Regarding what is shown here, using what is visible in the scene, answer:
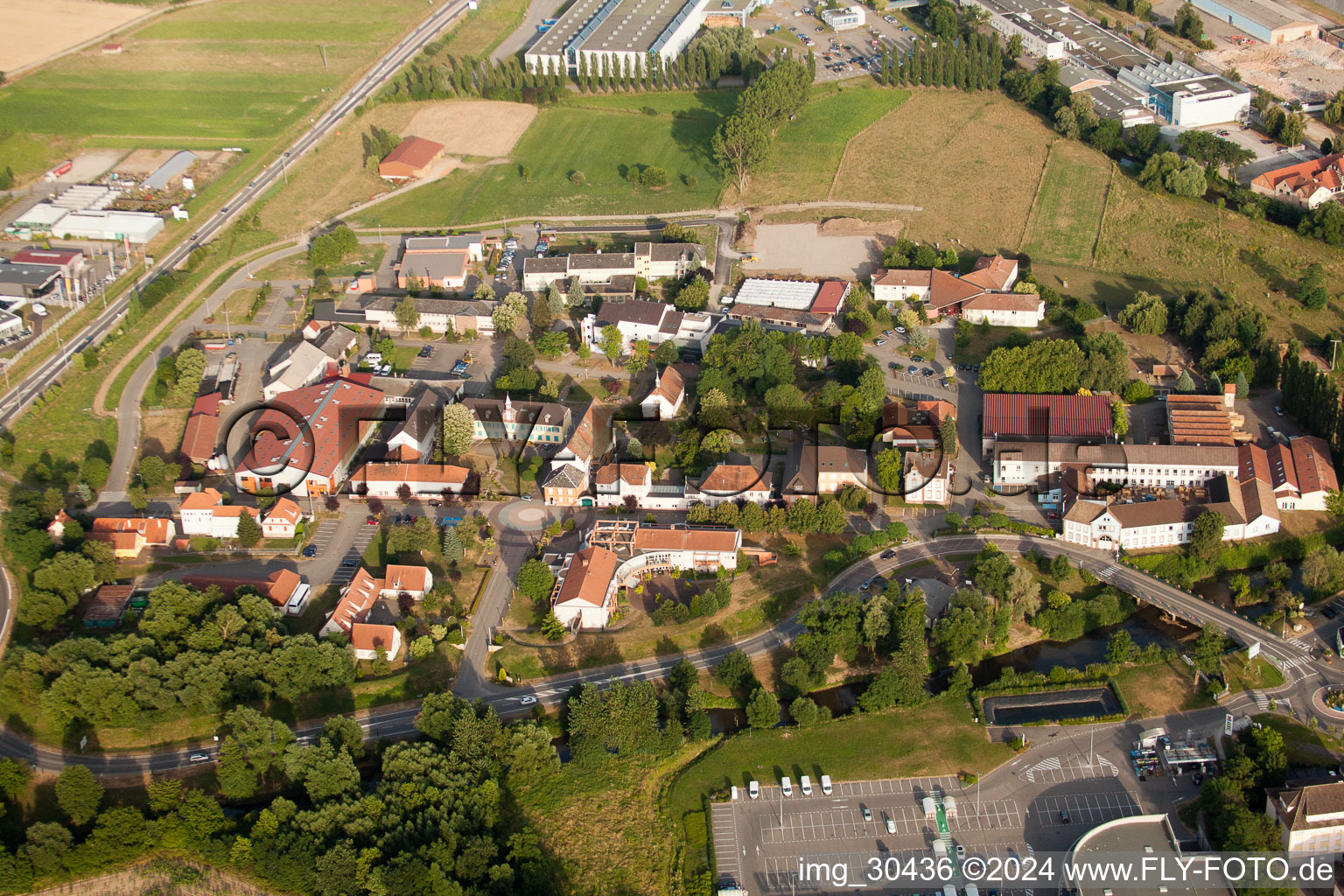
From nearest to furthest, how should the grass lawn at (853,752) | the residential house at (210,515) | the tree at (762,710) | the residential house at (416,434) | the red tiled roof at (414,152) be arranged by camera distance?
the grass lawn at (853,752)
the tree at (762,710)
the residential house at (210,515)
the residential house at (416,434)
the red tiled roof at (414,152)

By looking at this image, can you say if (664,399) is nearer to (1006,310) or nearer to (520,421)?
(520,421)

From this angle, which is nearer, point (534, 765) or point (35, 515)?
point (534, 765)

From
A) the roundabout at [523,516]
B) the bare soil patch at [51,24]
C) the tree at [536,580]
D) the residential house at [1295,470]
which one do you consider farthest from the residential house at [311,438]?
the bare soil patch at [51,24]

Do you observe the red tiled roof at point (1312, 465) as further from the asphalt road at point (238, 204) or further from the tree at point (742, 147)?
the asphalt road at point (238, 204)

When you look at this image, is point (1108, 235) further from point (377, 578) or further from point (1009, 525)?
point (377, 578)

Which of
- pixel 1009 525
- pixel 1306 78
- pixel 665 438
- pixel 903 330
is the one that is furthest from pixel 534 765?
pixel 1306 78

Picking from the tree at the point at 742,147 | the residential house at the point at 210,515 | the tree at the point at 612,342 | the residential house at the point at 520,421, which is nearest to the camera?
the residential house at the point at 210,515

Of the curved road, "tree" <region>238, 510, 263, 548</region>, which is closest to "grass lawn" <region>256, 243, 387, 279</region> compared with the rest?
"tree" <region>238, 510, 263, 548</region>
